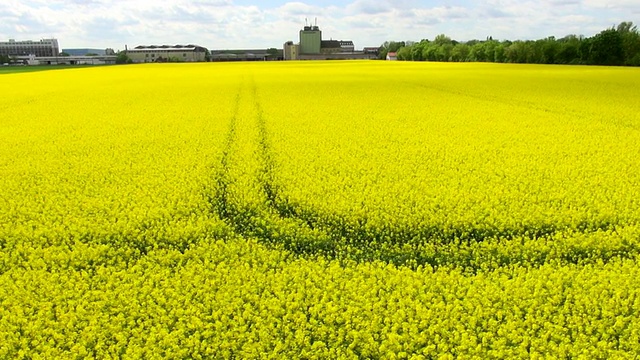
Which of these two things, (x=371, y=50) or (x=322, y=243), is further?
(x=371, y=50)

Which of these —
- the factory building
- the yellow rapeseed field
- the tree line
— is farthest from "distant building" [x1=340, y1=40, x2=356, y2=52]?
the yellow rapeseed field

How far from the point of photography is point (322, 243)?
858 centimetres

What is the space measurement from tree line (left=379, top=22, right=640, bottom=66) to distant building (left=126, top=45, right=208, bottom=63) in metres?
79.3

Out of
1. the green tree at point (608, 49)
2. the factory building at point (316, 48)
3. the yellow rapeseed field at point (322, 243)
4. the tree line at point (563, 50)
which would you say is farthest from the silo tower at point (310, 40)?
the yellow rapeseed field at point (322, 243)

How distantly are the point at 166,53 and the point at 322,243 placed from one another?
161 m

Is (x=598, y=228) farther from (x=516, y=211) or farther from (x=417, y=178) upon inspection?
(x=417, y=178)

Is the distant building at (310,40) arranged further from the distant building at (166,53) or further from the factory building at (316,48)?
the distant building at (166,53)

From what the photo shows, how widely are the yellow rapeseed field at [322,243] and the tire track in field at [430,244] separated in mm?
36

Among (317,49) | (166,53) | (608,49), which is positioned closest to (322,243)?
(608,49)

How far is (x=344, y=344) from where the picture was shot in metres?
5.82

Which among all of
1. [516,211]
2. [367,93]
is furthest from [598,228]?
[367,93]

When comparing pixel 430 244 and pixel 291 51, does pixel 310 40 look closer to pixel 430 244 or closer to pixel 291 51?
pixel 291 51

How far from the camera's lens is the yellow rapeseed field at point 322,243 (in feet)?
19.2

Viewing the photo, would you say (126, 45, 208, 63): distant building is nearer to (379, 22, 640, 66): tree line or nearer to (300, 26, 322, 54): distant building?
(300, 26, 322, 54): distant building
